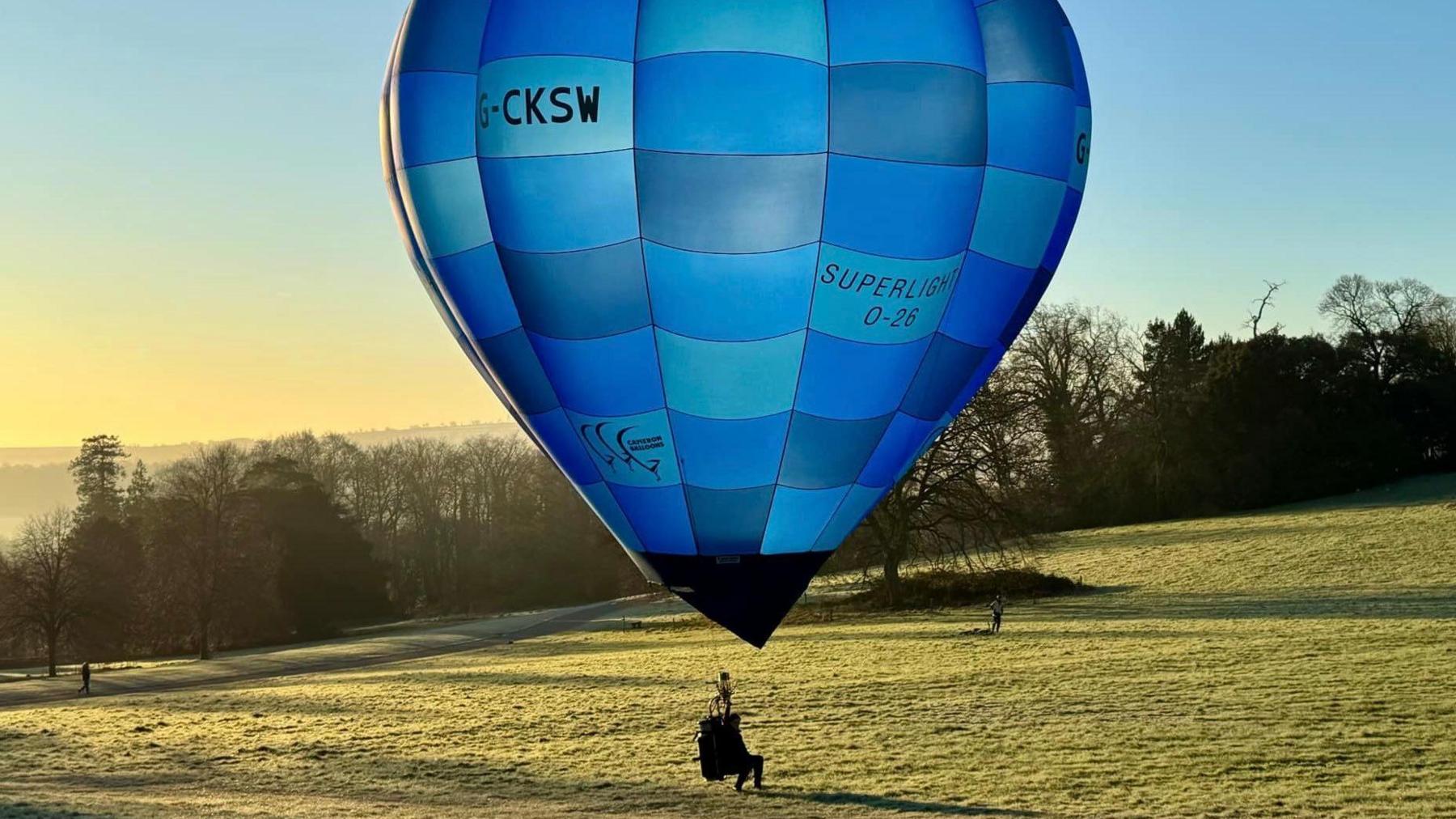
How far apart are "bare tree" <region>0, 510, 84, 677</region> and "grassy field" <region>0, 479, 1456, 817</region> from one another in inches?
1085

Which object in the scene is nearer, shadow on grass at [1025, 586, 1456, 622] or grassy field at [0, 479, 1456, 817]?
grassy field at [0, 479, 1456, 817]

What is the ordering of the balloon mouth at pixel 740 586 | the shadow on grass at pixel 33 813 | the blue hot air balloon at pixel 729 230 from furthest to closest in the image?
the shadow on grass at pixel 33 813 → the balloon mouth at pixel 740 586 → the blue hot air balloon at pixel 729 230

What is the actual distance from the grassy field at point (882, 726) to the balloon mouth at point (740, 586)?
12.7 ft

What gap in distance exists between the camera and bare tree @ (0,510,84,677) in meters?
61.4

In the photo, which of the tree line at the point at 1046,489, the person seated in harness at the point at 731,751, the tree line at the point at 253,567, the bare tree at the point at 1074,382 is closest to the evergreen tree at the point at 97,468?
the tree line at the point at 253,567

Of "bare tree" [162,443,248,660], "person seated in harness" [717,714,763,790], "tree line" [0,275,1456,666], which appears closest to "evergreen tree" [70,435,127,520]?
"tree line" [0,275,1456,666]

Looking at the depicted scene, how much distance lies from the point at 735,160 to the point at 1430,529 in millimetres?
45565

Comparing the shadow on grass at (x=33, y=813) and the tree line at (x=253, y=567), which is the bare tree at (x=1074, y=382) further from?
the shadow on grass at (x=33, y=813)

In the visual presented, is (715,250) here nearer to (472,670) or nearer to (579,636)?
(472,670)

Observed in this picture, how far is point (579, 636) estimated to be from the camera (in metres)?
48.2

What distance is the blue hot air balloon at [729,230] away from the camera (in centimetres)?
1338

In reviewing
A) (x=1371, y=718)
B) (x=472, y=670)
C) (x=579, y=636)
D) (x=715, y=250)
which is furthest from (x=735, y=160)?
(x=579, y=636)

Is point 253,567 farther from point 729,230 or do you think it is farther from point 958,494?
point 729,230

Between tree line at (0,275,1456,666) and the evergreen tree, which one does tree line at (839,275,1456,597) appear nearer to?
tree line at (0,275,1456,666)
